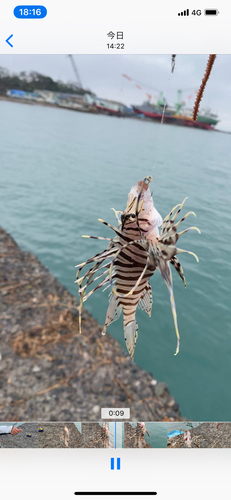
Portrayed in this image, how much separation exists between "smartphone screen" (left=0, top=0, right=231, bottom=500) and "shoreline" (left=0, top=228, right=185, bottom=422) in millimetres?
14

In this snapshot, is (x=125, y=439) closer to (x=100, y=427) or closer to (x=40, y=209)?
(x=100, y=427)

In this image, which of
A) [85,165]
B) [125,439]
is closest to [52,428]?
[125,439]

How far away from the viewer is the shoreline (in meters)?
2.60

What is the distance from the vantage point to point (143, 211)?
25.9 inches

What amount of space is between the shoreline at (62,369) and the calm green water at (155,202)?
219 mm

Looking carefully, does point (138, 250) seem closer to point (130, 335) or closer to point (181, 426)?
point (130, 335)
